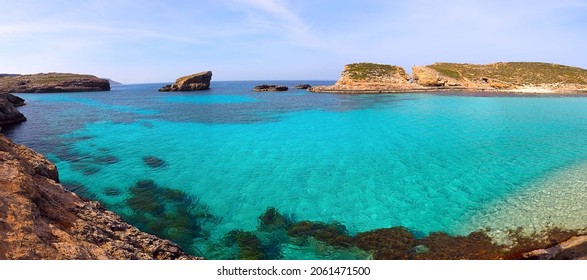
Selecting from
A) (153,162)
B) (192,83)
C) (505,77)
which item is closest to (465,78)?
(505,77)

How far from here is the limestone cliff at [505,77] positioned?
89562 mm

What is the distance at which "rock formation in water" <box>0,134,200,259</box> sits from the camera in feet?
20.2

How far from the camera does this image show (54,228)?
729cm

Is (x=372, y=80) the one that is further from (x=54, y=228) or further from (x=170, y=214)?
(x=54, y=228)

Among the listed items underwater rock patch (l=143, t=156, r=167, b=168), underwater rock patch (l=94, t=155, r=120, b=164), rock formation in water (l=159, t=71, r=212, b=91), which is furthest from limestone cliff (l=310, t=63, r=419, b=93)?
underwater rock patch (l=94, t=155, r=120, b=164)

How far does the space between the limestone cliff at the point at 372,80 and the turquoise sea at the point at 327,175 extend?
62002 mm

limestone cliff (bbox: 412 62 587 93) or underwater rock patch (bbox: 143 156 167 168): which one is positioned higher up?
limestone cliff (bbox: 412 62 587 93)

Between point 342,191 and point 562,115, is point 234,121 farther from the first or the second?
point 562,115

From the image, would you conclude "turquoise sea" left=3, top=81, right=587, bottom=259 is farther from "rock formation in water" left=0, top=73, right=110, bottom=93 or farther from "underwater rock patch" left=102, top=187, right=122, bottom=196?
"rock formation in water" left=0, top=73, right=110, bottom=93

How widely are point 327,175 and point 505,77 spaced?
109 meters

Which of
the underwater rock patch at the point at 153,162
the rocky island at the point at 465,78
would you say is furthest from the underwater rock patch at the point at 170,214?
the rocky island at the point at 465,78

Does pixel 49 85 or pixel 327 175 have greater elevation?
pixel 49 85

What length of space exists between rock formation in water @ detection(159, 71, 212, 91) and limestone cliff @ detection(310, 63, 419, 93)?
172 ft

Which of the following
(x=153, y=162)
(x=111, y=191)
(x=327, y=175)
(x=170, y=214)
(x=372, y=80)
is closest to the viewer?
(x=170, y=214)
